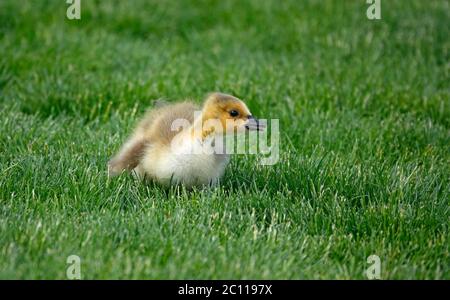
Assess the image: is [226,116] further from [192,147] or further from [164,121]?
[164,121]

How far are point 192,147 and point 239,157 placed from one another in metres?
0.87

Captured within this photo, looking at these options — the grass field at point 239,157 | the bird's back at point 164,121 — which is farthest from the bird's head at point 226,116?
the grass field at point 239,157

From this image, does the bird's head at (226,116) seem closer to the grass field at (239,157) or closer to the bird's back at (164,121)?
the bird's back at (164,121)

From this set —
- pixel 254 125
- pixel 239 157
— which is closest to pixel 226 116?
pixel 254 125

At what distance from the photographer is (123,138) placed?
232 inches

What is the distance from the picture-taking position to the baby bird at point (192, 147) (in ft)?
15.5

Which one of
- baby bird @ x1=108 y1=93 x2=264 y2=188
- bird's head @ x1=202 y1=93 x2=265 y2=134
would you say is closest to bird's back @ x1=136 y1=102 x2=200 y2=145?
baby bird @ x1=108 y1=93 x2=264 y2=188

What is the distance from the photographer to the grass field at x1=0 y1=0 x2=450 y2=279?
13.6 ft

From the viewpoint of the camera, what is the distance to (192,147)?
4738 mm

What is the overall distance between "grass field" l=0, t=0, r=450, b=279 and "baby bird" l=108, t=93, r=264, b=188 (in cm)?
11

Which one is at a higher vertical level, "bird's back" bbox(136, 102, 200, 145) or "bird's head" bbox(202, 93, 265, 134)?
"bird's head" bbox(202, 93, 265, 134)

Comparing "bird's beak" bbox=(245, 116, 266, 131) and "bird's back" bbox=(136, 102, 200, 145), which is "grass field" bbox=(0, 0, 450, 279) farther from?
"bird's beak" bbox=(245, 116, 266, 131)
